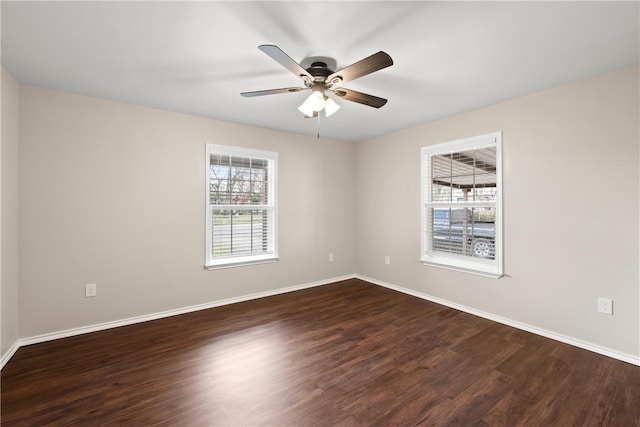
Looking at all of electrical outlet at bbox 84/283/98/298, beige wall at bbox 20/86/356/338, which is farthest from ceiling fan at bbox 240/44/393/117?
electrical outlet at bbox 84/283/98/298

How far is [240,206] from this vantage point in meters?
3.76

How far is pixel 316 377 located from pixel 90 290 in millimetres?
2461

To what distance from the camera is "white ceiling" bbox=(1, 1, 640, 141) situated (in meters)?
1.60

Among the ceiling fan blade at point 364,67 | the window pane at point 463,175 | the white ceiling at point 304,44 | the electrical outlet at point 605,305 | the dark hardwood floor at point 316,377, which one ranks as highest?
the white ceiling at point 304,44

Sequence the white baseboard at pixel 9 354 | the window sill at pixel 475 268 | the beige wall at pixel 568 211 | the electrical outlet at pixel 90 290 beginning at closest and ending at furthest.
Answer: the white baseboard at pixel 9 354 → the beige wall at pixel 568 211 → the electrical outlet at pixel 90 290 → the window sill at pixel 475 268

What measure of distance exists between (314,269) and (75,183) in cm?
313

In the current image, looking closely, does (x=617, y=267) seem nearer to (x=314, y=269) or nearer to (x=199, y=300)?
(x=314, y=269)

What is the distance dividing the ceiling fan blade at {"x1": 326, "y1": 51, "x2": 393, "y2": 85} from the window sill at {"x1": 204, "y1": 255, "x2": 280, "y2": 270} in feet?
8.40

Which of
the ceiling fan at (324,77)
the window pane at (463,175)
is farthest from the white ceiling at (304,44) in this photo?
the window pane at (463,175)

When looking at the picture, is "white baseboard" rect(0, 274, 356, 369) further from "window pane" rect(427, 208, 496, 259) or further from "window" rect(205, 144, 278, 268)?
"window pane" rect(427, 208, 496, 259)

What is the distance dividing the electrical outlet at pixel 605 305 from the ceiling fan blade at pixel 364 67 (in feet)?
8.90

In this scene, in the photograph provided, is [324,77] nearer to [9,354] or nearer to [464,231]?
[464,231]

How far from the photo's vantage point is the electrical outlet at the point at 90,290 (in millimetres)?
2781

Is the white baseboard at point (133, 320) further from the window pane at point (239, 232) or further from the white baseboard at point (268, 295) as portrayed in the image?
the window pane at point (239, 232)
